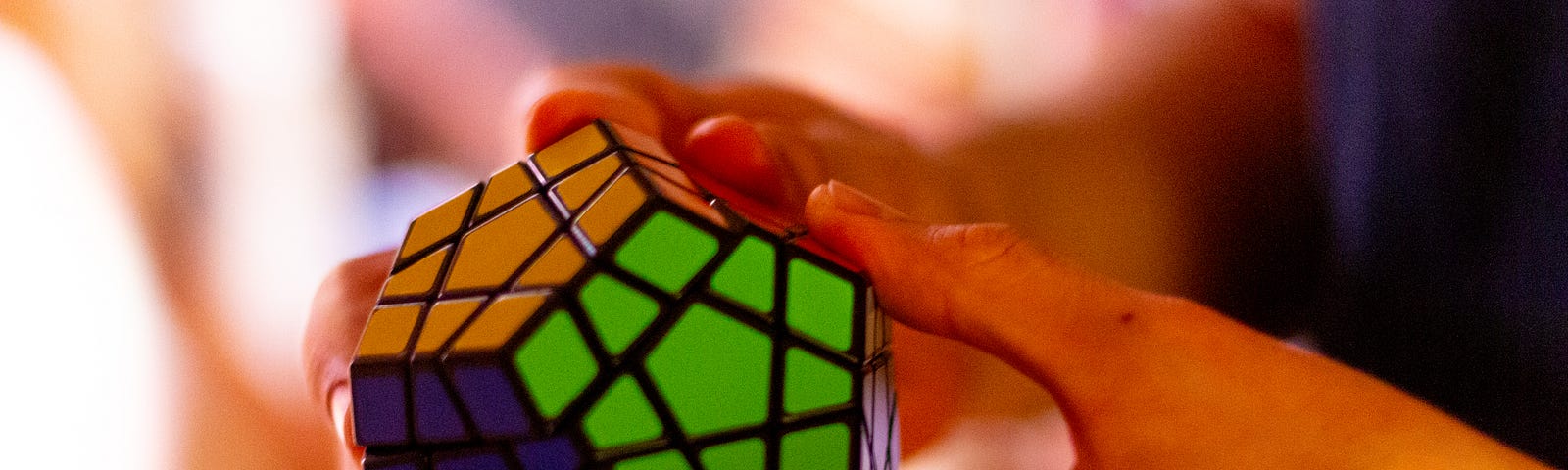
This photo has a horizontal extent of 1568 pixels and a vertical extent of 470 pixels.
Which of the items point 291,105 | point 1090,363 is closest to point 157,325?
point 291,105

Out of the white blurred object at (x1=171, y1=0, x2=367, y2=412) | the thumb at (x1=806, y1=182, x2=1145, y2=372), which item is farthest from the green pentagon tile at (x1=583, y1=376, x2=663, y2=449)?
the white blurred object at (x1=171, y1=0, x2=367, y2=412)

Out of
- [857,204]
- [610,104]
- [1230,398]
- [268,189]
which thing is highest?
[268,189]

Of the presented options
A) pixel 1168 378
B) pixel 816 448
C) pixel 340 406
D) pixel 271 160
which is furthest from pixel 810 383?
pixel 271 160

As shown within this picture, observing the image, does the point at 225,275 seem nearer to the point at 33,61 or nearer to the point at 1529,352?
the point at 33,61

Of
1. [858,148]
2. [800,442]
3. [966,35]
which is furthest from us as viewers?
[966,35]

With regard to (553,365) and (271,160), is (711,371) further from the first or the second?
(271,160)

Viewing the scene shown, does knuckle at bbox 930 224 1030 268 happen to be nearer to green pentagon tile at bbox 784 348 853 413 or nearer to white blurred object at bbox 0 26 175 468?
green pentagon tile at bbox 784 348 853 413
